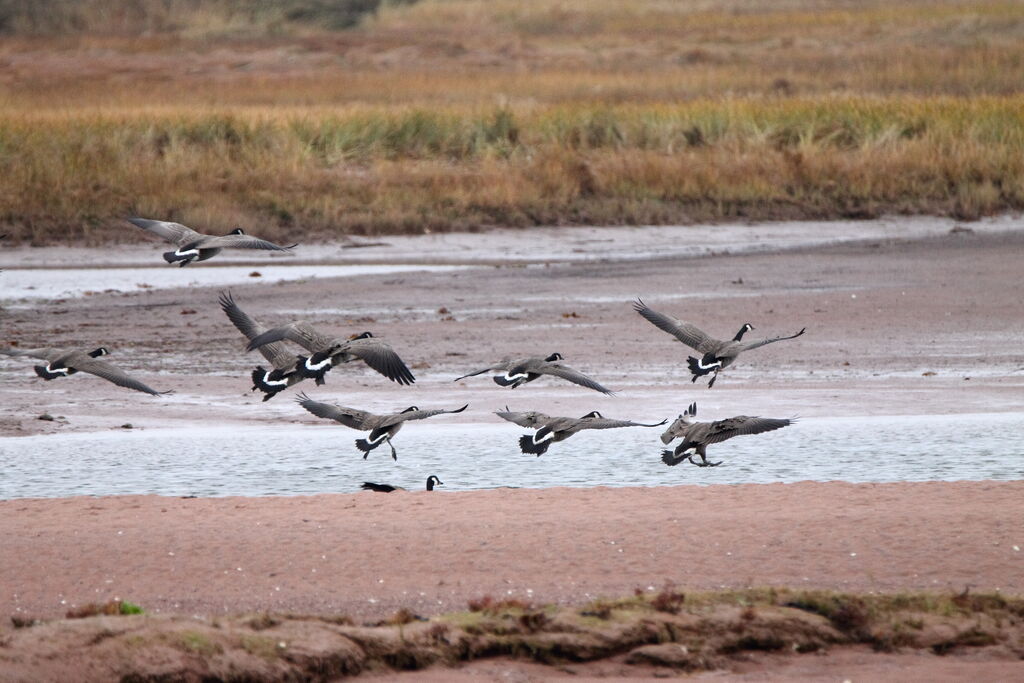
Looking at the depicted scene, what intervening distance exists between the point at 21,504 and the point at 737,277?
12.5 metres

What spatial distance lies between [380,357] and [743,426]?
6.80 ft

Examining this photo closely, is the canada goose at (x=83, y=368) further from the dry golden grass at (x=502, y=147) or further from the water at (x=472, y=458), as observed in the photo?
the dry golden grass at (x=502, y=147)

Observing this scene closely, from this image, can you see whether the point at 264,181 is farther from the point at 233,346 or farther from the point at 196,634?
the point at 196,634

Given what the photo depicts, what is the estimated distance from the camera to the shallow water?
63.4 feet

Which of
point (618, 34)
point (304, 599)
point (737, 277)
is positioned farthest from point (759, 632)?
point (618, 34)

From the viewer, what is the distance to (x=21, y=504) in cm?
922

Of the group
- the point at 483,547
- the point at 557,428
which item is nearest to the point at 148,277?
the point at 557,428

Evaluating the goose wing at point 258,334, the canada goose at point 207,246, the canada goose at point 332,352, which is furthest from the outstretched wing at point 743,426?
the canada goose at point 207,246

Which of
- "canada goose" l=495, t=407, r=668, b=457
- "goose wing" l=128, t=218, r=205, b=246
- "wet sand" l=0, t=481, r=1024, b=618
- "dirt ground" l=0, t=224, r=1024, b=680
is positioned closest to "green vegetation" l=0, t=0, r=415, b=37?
"dirt ground" l=0, t=224, r=1024, b=680

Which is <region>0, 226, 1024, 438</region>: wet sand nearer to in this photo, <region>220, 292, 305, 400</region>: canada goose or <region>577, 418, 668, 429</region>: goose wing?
<region>220, 292, 305, 400</region>: canada goose

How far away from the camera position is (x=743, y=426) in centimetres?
967

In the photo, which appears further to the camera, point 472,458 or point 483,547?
point 472,458

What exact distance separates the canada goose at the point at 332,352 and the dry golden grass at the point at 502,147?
1333cm

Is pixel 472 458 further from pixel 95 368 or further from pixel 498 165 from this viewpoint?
pixel 498 165
